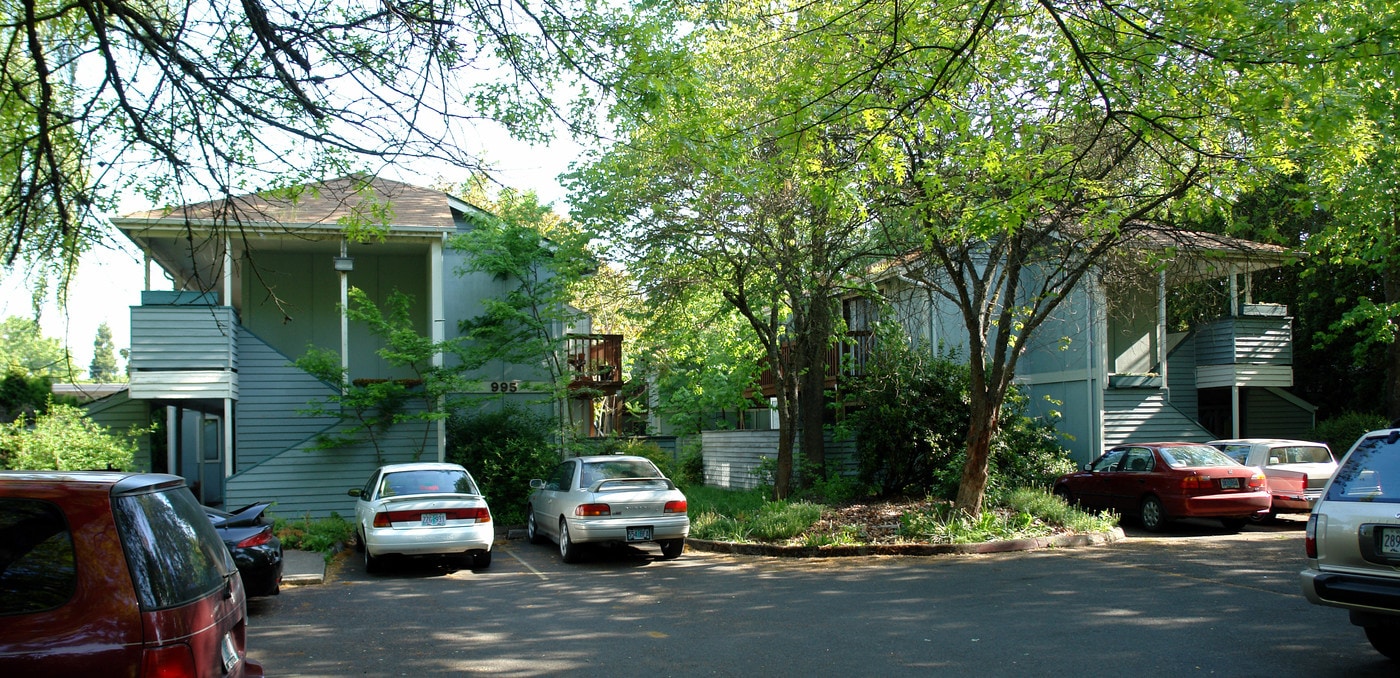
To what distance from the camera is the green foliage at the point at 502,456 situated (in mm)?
18406

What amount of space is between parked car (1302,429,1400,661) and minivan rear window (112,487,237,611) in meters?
6.74

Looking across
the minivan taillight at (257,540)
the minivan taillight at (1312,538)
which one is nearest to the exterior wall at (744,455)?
the minivan taillight at (257,540)

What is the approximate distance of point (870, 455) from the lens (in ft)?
61.7

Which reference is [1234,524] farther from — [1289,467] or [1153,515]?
[1289,467]

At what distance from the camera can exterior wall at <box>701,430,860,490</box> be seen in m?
21.0

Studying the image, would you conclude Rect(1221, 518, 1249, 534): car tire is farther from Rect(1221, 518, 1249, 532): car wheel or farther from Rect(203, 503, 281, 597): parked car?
Rect(203, 503, 281, 597): parked car

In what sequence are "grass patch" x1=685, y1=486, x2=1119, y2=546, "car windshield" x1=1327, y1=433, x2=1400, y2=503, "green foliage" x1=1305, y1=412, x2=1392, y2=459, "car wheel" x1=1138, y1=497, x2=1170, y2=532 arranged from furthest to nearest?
"green foliage" x1=1305, y1=412, x2=1392, y2=459 → "car wheel" x1=1138, y1=497, x2=1170, y2=532 → "grass patch" x1=685, y1=486, x2=1119, y2=546 → "car windshield" x1=1327, y1=433, x2=1400, y2=503

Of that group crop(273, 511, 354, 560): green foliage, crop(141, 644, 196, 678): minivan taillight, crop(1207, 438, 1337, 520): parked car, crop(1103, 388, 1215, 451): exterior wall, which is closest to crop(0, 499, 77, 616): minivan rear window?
crop(141, 644, 196, 678): minivan taillight

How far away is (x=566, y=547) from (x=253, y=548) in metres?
4.79

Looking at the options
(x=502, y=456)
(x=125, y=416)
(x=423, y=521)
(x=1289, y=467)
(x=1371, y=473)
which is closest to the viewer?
(x=1371, y=473)

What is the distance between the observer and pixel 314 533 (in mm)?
15250

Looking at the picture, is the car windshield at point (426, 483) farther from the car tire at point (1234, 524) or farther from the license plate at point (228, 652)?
the car tire at point (1234, 524)

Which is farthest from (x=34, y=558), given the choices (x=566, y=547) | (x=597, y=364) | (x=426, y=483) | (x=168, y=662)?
(x=597, y=364)

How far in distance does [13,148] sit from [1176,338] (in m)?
22.7
